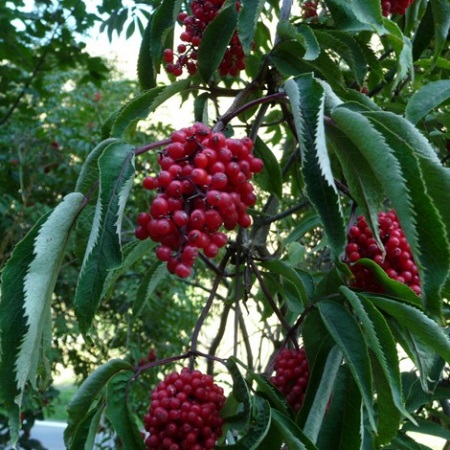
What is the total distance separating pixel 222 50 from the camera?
752 millimetres

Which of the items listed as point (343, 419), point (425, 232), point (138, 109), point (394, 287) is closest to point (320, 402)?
point (343, 419)

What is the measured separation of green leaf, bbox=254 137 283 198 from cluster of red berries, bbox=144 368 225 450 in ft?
1.05

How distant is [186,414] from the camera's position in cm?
73

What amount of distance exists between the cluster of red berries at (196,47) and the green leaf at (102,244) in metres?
0.34

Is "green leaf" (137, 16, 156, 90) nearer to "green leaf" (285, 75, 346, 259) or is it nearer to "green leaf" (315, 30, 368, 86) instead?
"green leaf" (315, 30, 368, 86)

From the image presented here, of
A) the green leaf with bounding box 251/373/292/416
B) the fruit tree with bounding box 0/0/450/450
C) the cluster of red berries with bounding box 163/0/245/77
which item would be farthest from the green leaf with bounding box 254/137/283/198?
the green leaf with bounding box 251/373/292/416

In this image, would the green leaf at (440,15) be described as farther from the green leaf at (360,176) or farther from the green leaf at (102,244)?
the green leaf at (102,244)

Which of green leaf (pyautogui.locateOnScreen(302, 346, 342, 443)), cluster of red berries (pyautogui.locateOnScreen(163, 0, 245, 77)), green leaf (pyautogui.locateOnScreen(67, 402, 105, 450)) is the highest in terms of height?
cluster of red berries (pyautogui.locateOnScreen(163, 0, 245, 77))

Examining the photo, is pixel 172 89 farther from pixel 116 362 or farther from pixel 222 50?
pixel 116 362

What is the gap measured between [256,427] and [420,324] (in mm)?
199

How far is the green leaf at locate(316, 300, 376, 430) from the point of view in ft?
1.93

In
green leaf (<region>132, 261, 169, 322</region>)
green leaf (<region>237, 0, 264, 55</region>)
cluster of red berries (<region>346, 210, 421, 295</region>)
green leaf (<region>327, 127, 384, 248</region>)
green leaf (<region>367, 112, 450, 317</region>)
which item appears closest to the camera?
green leaf (<region>367, 112, 450, 317</region>)

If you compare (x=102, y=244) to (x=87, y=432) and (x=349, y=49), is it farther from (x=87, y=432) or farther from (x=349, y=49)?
(x=349, y=49)

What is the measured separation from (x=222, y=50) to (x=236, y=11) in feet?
0.17
